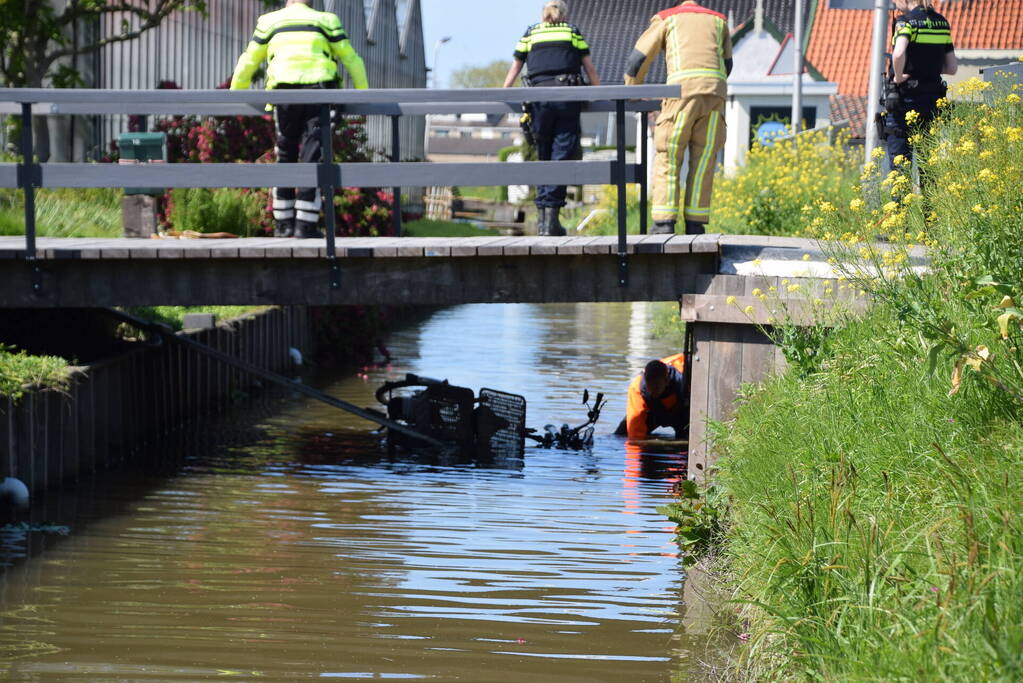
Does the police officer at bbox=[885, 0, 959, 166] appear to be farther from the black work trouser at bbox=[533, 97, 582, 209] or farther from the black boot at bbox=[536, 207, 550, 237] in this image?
the black boot at bbox=[536, 207, 550, 237]

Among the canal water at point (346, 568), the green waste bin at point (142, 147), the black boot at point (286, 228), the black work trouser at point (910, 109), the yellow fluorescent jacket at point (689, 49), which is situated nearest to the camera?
the canal water at point (346, 568)

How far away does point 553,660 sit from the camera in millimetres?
6781

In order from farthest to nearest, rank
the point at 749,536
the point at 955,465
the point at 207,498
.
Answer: the point at 207,498, the point at 749,536, the point at 955,465

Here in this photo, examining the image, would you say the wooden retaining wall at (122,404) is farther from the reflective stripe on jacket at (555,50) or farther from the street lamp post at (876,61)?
the street lamp post at (876,61)

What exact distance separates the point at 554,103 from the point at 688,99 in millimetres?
1227

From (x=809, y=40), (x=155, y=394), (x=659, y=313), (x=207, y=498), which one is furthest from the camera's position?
(x=809, y=40)

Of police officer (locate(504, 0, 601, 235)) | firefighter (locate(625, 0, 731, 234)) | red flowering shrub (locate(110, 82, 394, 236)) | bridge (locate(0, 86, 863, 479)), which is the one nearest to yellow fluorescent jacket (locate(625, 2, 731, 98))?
firefighter (locate(625, 0, 731, 234))

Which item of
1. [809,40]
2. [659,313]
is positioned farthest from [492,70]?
[659,313]

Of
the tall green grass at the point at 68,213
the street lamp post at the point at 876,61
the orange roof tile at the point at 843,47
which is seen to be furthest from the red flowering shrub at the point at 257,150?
the orange roof tile at the point at 843,47

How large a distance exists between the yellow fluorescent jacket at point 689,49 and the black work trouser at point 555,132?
0.84m

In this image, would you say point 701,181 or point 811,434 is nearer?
point 811,434

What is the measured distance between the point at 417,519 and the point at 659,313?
13850 mm

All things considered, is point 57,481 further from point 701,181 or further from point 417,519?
point 701,181

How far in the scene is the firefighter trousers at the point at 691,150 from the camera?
11.1m
